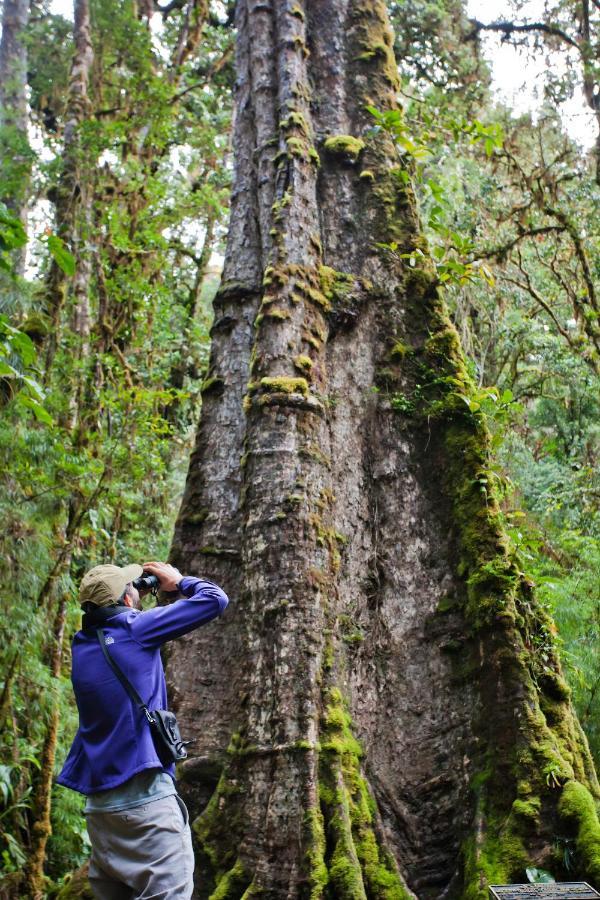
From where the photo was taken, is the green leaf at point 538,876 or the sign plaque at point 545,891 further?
the green leaf at point 538,876

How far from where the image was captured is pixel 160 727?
9.68 ft

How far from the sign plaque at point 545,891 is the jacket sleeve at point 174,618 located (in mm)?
1498

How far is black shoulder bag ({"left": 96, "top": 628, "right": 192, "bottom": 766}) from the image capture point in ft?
9.68

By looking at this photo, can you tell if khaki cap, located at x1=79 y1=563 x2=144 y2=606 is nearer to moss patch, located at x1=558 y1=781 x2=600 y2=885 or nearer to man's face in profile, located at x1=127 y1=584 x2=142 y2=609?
man's face in profile, located at x1=127 y1=584 x2=142 y2=609

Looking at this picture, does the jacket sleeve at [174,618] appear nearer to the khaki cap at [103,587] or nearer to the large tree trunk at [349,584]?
the khaki cap at [103,587]

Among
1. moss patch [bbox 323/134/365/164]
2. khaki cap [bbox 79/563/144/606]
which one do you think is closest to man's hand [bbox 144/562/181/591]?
khaki cap [bbox 79/563/144/606]

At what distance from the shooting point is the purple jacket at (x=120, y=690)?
290 centimetres

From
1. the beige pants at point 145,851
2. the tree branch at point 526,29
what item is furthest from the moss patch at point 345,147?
the tree branch at point 526,29

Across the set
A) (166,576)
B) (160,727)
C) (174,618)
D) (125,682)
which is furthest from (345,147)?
(160,727)

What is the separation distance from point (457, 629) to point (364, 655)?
0.51m

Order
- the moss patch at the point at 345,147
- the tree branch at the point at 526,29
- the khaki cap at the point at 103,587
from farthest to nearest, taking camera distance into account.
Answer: the tree branch at the point at 526,29
the moss patch at the point at 345,147
the khaki cap at the point at 103,587

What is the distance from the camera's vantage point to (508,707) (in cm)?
356

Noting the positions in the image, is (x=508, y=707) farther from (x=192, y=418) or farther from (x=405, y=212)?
(x=192, y=418)

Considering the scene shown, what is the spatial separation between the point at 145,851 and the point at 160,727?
428mm
